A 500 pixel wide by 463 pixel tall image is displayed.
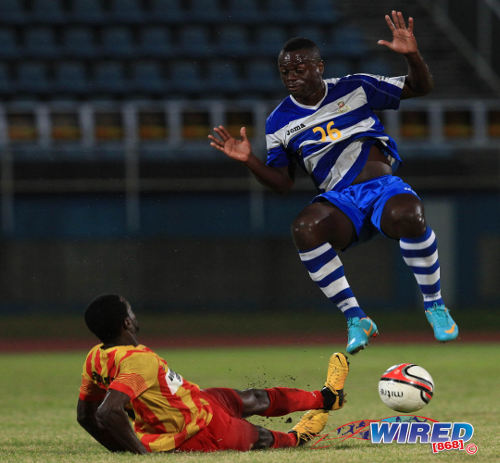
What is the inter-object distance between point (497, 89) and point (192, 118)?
696 centimetres

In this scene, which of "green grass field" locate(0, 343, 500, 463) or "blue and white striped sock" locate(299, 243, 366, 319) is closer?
"green grass field" locate(0, 343, 500, 463)

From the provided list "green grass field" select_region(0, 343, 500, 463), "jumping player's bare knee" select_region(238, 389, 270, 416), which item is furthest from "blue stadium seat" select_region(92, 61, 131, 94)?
"jumping player's bare knee" select_region(238, 389, 270, 416)

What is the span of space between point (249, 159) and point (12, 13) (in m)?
16.0

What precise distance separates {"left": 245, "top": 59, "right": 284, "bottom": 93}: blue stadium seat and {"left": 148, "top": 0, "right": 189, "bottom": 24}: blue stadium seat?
6.54ft

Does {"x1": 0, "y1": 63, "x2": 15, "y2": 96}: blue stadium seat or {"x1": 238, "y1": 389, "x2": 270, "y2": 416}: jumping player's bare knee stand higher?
{"x1": 0, "y1": 63, "x2": 15, "y2": 96}: blue stadium seat

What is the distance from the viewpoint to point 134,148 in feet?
55.7

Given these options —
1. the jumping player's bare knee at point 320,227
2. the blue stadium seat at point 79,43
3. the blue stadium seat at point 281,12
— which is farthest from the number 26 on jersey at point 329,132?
the blue stadium seat at point 281,12

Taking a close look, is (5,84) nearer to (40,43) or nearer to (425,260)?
(40,43)

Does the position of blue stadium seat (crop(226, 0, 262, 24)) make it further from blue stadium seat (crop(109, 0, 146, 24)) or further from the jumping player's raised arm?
the jumping player's raised arm

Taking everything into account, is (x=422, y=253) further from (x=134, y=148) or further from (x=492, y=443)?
(x=134, y=148)

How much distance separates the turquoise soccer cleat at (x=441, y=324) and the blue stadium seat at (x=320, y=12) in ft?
52.8

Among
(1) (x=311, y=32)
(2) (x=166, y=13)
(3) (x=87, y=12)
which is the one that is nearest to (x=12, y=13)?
(3) (x=87, y=12)

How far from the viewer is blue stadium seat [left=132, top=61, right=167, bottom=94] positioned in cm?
1942

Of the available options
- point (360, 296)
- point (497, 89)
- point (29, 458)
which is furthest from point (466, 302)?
point (29, 458)
